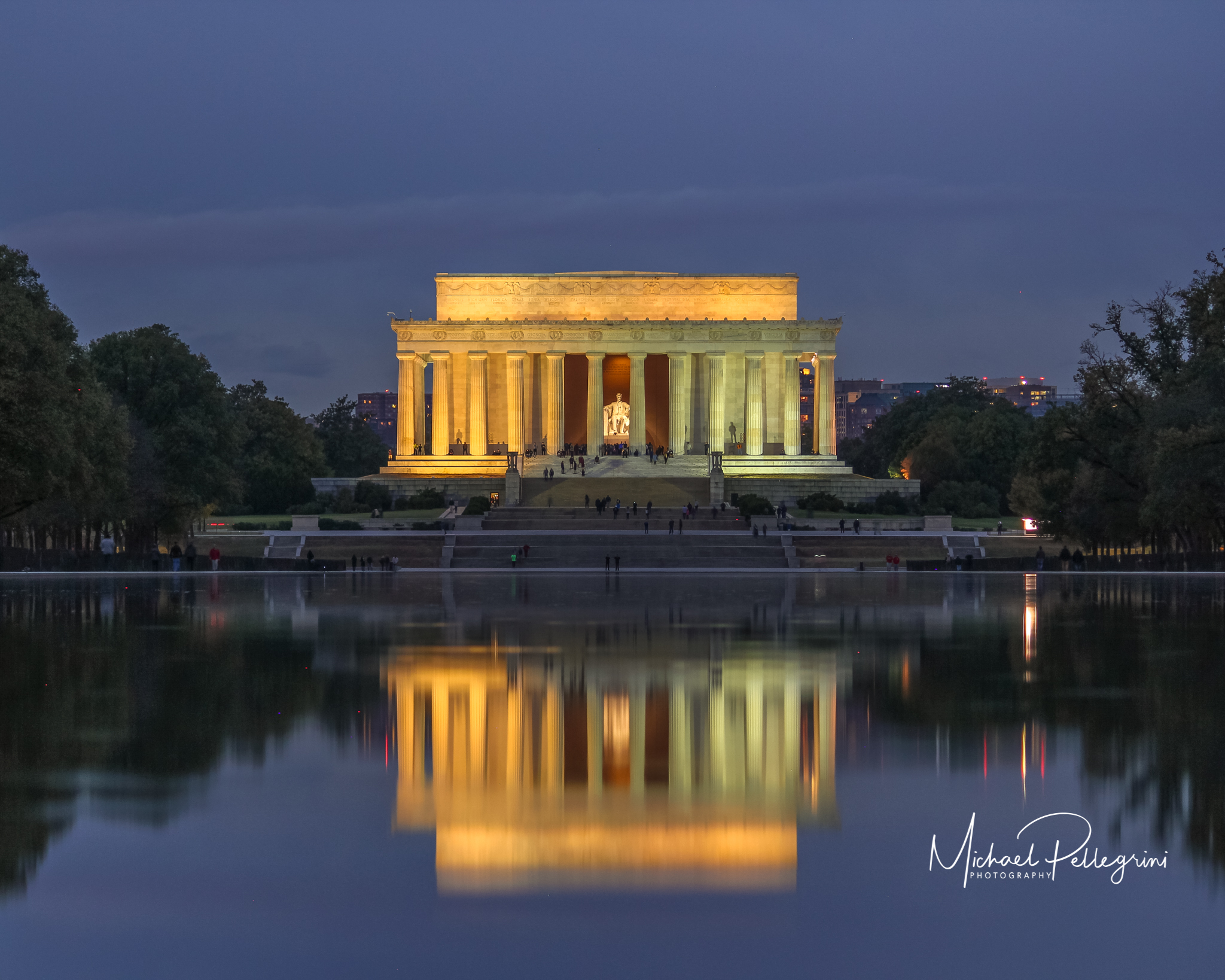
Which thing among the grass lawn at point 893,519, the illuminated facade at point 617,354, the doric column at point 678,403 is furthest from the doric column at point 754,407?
the grass lawn at point 893,519

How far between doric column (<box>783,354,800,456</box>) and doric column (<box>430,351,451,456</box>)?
23.3 metres

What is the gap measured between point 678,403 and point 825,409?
33.5 feet

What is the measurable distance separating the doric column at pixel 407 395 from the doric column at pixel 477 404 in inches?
152

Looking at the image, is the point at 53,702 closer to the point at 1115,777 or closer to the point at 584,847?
the point at 584,847

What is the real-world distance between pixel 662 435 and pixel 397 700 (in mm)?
93944

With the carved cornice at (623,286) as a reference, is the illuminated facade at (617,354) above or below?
below

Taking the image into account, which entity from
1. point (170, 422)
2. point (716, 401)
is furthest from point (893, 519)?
point (170, 422)

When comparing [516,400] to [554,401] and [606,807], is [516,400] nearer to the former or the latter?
[554,401]

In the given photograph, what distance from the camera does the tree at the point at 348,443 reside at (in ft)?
406

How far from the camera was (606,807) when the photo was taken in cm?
1129

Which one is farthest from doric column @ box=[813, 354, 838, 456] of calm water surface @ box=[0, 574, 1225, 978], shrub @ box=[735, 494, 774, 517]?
calm water surface @ box=[0, 574, 1225, 978]

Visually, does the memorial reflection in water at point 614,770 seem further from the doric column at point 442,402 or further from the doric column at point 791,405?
the doric column at point 442,402

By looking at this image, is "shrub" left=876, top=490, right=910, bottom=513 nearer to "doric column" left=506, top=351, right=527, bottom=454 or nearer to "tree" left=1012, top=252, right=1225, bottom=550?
"tree" left=1012, top=252, right=1225, bottom=550

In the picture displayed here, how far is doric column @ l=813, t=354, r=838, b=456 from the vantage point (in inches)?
3905
